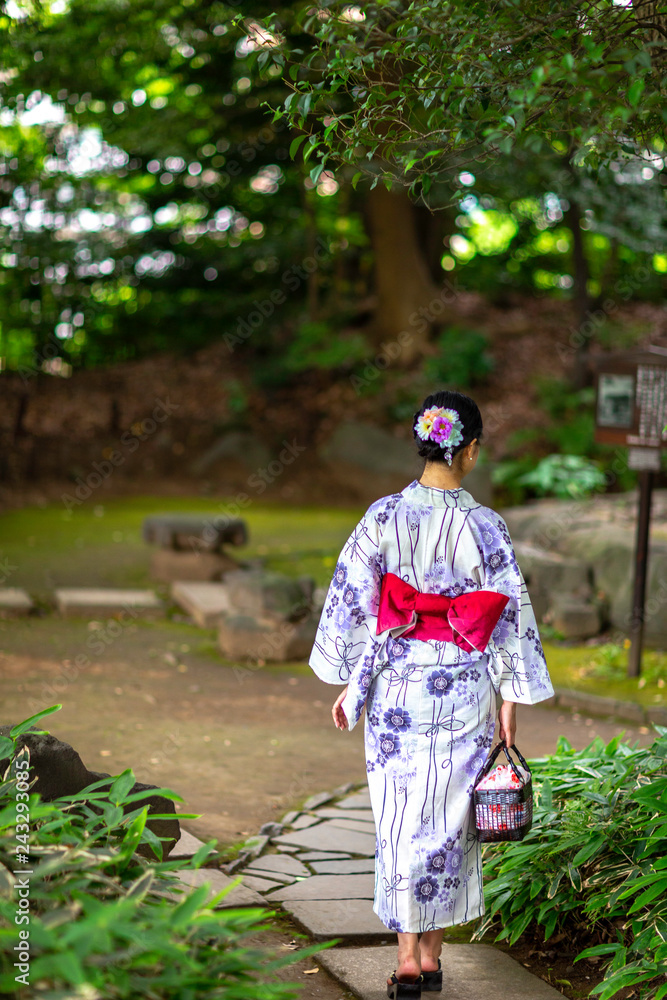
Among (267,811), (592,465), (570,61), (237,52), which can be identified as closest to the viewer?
(570,61)

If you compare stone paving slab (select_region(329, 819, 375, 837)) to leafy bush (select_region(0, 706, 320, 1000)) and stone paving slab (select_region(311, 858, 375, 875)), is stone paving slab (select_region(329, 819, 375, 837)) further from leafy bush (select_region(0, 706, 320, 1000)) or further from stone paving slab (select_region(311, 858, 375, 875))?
leafy bush (select_region(0, 706, 320, 1000))

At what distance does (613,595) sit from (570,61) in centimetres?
664

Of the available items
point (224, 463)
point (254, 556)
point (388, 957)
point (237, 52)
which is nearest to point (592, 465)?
point (254, 556)

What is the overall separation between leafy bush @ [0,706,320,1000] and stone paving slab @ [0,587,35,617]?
661 centimetres

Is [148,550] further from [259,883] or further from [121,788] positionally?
[121,788]

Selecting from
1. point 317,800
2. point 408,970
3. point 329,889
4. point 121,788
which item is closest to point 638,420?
point 317,800

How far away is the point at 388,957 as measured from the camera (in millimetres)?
3400

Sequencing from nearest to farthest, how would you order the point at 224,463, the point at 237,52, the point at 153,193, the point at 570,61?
the point at 570,61, the point at 237,52, the point at 224,463, the point at 153,193

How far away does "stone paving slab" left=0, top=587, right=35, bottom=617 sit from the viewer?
8.65m

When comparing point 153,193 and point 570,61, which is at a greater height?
point 153,193

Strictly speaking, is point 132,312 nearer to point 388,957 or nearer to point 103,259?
point 103,259

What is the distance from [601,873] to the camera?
3.51 meters

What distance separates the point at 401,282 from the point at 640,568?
1131cm

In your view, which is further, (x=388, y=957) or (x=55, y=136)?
(x=55, y=136)
